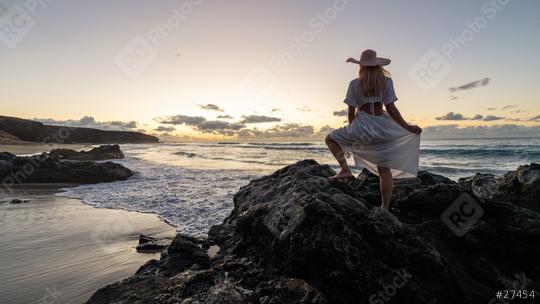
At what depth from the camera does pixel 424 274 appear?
3350 mm

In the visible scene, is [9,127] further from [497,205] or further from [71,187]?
[497,205]

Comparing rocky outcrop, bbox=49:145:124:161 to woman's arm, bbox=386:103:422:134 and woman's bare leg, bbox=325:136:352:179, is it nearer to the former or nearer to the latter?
woman's bare leg, bbox=325:136:352:179

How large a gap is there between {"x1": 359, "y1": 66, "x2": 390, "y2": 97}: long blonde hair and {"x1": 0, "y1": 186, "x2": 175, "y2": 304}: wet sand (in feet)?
15.0

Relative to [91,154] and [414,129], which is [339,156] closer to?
[414,129]

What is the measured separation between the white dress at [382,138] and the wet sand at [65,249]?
4.08 metres

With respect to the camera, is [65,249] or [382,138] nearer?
[382,138]

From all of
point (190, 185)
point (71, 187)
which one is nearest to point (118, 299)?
point (190, 185)

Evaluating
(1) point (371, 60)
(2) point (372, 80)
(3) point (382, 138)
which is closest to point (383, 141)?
(3) point (382, 138)

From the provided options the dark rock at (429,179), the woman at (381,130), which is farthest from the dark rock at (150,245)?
the dark rock at (429,179)

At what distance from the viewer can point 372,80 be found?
4.66 metres

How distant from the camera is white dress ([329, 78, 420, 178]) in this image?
15.4ft

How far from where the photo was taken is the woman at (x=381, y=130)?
15.3 ft

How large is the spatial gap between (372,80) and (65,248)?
246 inches

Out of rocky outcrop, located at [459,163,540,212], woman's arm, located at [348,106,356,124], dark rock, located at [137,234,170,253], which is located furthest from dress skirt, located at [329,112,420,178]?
dark rock, located at [137,234,170,253]
